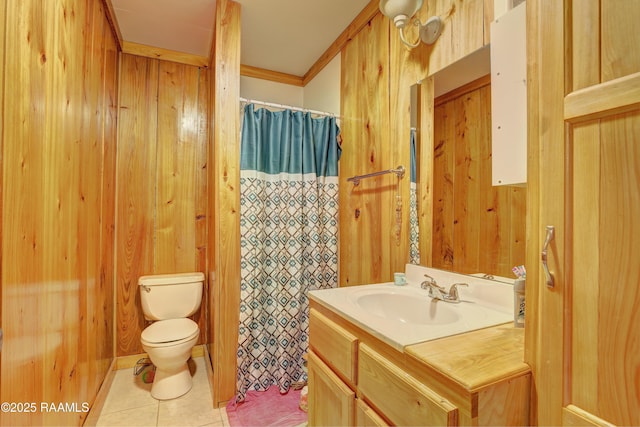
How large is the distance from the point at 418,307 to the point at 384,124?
1.07 meters

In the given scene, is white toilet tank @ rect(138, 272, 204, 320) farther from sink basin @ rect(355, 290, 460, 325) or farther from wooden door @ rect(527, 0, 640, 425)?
wooden door @ rect(527, 0, 640, 425)

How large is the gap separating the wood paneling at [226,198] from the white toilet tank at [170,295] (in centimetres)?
56

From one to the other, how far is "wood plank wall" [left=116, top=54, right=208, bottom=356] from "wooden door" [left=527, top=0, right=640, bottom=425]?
244 centimetres

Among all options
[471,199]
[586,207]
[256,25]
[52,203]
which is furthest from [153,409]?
[256,25]

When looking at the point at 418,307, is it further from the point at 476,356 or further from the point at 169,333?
the point at 169,333

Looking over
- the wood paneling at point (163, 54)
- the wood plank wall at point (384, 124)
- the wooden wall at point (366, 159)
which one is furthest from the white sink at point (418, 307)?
the wood paneling at point (163, 54)

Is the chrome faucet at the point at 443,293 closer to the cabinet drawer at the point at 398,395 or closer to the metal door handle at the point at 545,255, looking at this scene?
the cabinet drawer at the point at 398,395

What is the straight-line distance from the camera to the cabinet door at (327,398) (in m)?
1.07

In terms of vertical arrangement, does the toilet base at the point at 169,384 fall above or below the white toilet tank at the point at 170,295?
below

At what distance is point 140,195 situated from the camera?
2.45 meters

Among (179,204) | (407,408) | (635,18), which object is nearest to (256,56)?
(179,204)

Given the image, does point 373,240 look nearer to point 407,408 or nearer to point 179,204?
point 407,408

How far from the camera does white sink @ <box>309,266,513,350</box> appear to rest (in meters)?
0.92

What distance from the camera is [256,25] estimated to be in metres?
2.14
